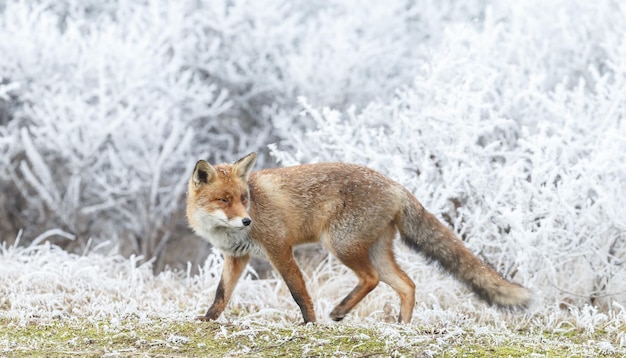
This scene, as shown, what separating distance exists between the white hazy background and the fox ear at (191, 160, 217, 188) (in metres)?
0.86

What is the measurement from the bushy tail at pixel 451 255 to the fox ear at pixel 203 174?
49.7 inches

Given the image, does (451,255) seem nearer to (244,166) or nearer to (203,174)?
(244,166)

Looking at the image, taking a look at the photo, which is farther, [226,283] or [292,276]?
[226,283]

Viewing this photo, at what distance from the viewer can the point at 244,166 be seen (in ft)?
17.4

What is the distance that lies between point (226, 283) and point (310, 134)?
2.17 metres

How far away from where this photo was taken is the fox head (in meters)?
5.08

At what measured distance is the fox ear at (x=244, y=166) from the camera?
5.26 metres

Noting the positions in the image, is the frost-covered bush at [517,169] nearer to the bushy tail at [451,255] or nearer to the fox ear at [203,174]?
the bushy tail at [451,255]

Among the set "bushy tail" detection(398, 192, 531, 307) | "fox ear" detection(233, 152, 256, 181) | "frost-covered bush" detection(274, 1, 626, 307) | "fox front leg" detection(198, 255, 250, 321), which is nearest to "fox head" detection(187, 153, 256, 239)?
"fox ear" detection(233, 152, 256, 181)

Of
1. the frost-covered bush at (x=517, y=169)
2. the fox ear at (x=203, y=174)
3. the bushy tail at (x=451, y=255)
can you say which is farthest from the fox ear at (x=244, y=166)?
the frost-covered bush at (x=517, y=169)

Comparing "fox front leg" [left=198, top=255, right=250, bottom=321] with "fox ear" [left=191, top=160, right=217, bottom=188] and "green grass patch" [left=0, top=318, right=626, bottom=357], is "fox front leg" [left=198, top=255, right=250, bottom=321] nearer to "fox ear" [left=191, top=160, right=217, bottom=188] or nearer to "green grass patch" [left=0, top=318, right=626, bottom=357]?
"green grass patch" [left=0, top=318, right=626, bottom=357]

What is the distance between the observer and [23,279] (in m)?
6.39

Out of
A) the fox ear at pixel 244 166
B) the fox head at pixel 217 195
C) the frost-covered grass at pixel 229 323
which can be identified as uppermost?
the fox ear at pixel 244 166

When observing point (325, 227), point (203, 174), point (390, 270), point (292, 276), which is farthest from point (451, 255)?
point (203, 174)
